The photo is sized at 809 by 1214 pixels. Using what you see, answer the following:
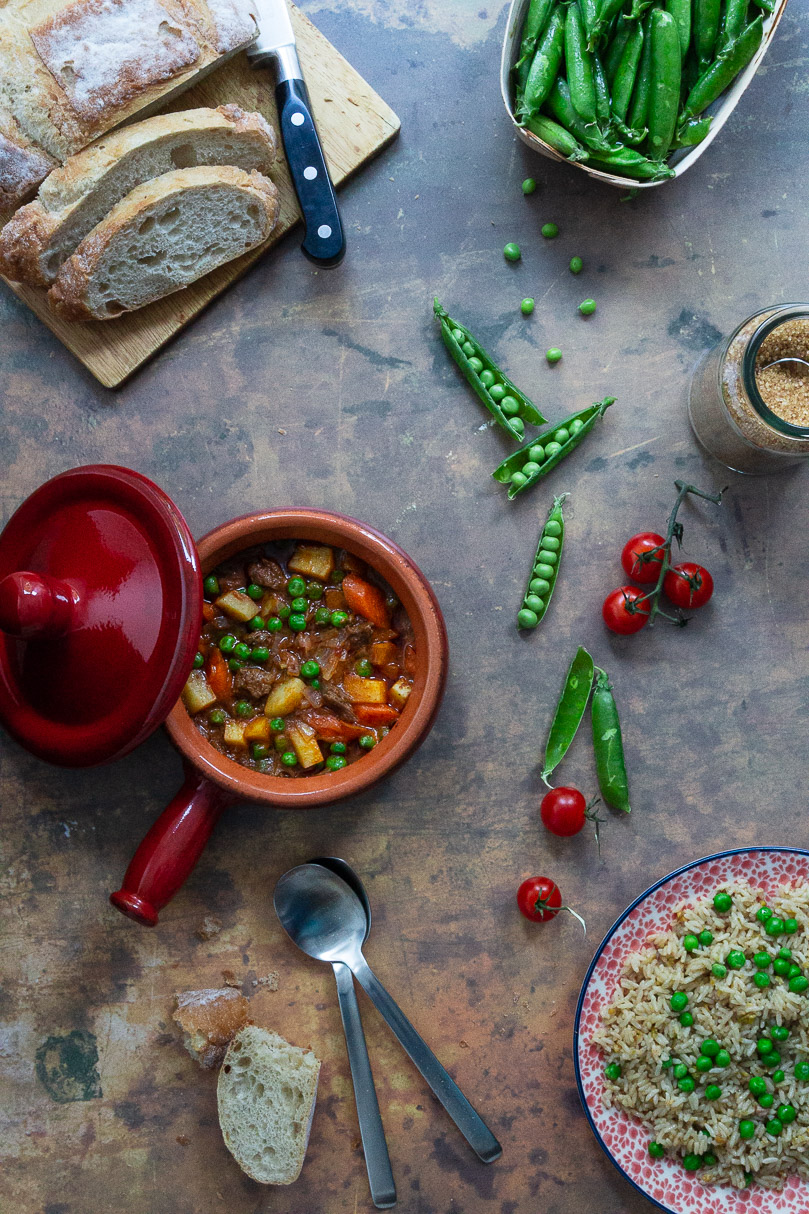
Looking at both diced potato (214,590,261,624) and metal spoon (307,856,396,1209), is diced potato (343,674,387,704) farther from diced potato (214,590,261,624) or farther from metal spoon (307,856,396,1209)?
metal spoon (307,856,396,1209)

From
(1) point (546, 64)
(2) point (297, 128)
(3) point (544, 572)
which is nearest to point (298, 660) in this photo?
(3) point (544, 572)

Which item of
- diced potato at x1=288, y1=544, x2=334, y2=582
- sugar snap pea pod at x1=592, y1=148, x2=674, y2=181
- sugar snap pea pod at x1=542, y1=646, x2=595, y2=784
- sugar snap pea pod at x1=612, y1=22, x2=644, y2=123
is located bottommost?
sugar snap pea pod at x1=542, y1=646, x2=595, y2=784

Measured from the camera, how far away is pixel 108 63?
7.06 feet

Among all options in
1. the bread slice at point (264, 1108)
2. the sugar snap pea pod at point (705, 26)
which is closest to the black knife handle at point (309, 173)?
the sugar snap pea pod at point (705, 26)

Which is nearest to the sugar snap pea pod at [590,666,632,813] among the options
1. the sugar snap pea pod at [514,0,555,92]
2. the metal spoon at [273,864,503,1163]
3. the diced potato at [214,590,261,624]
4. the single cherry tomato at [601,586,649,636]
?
the single cherry tomato at [601,586,649,636]

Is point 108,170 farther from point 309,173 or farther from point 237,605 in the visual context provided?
point 237,605

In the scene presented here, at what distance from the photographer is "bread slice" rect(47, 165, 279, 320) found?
225 cm

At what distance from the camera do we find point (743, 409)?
2336 millimetres

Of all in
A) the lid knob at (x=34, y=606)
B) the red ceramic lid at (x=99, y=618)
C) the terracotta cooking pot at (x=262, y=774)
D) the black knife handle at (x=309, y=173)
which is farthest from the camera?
the black knife handle at (x=309, y=173)

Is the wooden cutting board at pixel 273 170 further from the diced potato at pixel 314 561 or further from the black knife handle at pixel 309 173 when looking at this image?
the diced potato at pixel 314 561

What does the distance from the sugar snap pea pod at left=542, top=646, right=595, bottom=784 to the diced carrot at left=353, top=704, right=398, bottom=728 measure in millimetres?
554

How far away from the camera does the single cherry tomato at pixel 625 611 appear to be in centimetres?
249

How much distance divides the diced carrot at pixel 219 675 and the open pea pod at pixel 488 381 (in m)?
1.14

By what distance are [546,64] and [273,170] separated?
868 millimetres
